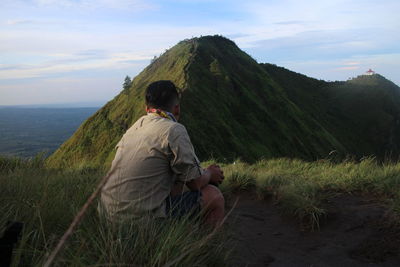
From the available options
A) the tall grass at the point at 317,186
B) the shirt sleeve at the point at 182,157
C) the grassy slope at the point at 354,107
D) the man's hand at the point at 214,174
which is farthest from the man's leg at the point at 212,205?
the grassy slope at the point at 354,107

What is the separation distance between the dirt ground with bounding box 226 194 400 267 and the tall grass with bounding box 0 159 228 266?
0.91m

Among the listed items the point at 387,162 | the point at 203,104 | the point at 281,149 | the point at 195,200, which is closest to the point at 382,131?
the point at 281,149

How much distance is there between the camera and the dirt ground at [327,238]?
13.1 feet

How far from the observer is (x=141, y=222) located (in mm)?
2850

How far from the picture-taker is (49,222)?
3191 mm

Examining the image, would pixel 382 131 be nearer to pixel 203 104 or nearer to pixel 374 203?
pixel 203 104

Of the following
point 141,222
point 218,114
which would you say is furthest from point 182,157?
point 218,114

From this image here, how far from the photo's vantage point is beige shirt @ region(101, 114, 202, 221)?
299cm

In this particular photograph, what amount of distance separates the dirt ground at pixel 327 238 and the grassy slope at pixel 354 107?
157ft

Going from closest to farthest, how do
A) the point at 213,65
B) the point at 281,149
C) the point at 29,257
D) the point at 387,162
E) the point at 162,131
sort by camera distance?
the point at 29,257, the point at 162,131, the point at 387,162, the point at 281,149, the point at 213,65

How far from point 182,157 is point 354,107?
62034 millimetres

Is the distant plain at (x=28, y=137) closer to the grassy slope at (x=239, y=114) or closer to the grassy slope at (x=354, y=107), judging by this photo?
the grassy slope at (x=239, y=114)

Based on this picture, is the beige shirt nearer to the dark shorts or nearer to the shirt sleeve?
the shirt sleeve

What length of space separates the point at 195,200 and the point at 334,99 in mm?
61375
